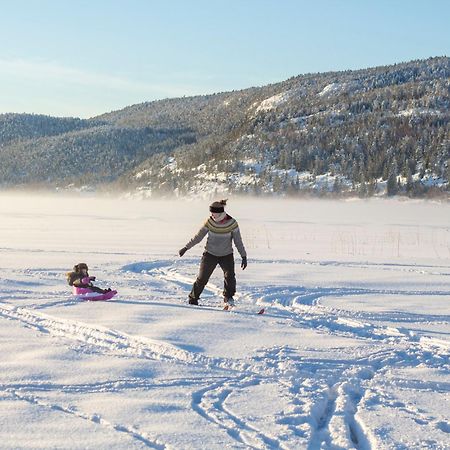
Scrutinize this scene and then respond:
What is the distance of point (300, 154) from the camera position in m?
125

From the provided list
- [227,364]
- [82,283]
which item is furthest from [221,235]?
[227,364]

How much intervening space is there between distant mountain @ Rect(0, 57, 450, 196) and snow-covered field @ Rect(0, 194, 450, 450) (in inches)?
3686

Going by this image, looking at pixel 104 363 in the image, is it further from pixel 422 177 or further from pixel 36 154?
pixel 36 154

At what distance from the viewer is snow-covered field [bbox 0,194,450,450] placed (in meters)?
4.42

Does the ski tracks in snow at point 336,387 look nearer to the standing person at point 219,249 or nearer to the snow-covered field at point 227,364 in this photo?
the snow-covered field at point 227,364

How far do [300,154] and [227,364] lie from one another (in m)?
121

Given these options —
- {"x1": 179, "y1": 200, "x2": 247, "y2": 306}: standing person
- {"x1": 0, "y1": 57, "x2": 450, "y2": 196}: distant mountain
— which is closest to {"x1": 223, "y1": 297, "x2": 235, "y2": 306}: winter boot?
{"x1": 179, "y1": 200, "x2": 247, "y2": 306}: standing person

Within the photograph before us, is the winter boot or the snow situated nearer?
the winter boot

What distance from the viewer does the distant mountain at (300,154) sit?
111000mm

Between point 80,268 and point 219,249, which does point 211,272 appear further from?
point 80,268

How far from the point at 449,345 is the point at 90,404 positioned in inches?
172

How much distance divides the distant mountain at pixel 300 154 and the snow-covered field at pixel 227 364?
93629 millimetres

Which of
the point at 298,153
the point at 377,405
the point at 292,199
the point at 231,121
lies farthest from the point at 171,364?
the point at 231,121

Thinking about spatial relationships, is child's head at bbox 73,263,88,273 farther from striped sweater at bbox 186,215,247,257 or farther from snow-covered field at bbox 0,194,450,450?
striped sweater at bbox 186,215,247,257
